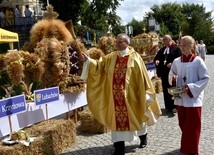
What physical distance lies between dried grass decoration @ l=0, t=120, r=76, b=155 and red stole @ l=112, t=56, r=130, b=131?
98cm

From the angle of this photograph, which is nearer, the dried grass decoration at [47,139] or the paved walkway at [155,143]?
the dried grass decoration at [47,139]

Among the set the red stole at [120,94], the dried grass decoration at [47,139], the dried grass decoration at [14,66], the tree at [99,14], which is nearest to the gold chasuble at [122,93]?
the red stole at [120,94]

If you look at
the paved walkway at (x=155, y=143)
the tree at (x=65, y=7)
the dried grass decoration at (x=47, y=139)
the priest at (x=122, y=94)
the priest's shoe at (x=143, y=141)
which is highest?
the tree at (x=65, y=7)

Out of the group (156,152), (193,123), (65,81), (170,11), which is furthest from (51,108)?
(170,11)

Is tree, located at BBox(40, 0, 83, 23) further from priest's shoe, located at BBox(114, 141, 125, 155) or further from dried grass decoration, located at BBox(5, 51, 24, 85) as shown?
priest's shoe, located at BBox(114, 141, 125, 155)

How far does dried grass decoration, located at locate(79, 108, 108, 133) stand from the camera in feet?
26.3

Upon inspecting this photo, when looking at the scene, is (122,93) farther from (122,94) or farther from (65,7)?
(65,7)

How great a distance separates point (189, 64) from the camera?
20.1 feet

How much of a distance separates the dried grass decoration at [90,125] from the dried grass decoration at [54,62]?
2.82 feet

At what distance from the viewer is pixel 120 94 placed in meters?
6.38

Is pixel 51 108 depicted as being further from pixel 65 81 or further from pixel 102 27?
pixel 102 27

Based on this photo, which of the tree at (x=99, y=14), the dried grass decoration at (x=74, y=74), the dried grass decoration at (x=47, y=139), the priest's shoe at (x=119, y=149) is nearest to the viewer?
the dried grass decoration at (x=47, y=139)

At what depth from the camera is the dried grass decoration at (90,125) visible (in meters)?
8.02

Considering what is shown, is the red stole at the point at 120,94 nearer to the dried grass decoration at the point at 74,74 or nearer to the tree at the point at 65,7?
the dried grass decoration at the point at 74,74
